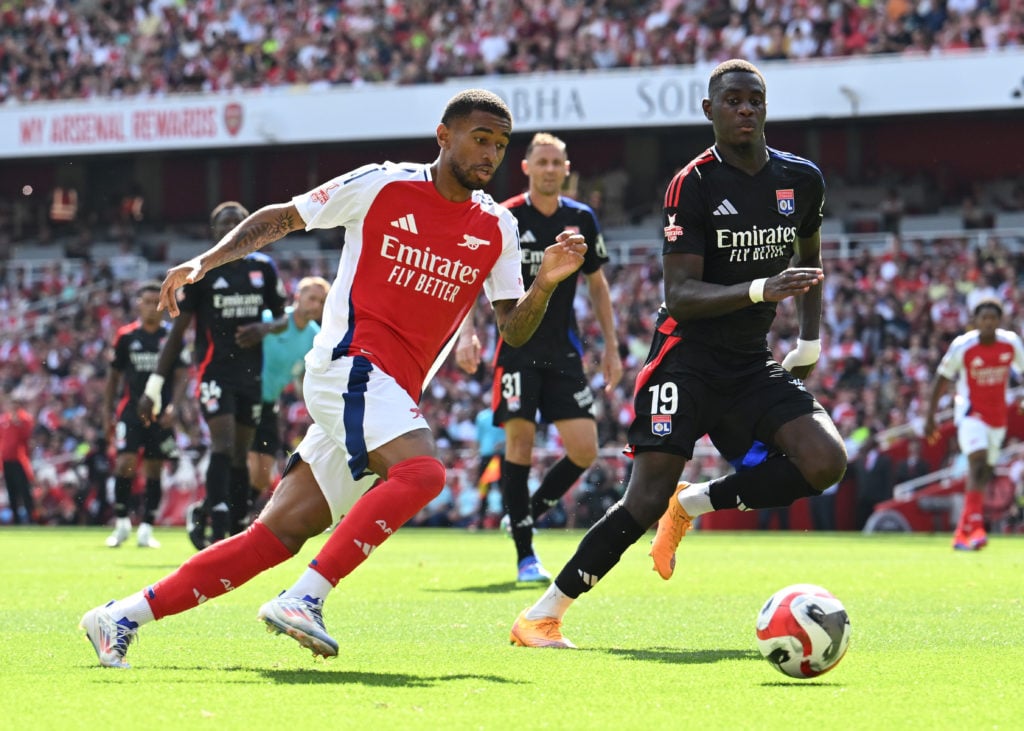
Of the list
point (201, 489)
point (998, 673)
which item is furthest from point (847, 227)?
point (998, 673)

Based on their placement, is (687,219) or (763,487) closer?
(687,219)

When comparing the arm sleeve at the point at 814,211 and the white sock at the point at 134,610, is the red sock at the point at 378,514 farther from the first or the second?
the arm sleeve at the point at 814,211

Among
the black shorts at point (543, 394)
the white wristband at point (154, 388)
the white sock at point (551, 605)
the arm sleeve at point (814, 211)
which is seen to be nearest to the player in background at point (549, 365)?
the black shorts at point (543, 394)

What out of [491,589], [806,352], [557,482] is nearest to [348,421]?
[806,352]

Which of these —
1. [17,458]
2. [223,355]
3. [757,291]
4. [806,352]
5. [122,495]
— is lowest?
[17,458]

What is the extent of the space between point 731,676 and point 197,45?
3327cm

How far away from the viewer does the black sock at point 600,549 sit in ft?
23.0

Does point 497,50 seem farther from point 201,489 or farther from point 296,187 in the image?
point 201,489

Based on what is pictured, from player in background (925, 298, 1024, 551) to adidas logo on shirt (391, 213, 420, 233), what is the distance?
10341 millimetres

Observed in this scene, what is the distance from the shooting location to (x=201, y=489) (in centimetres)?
2552

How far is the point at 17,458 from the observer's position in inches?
1029

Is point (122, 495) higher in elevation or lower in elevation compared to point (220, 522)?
lower

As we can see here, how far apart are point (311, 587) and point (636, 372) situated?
20831mm

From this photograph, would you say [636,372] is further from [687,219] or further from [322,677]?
[322,677]
